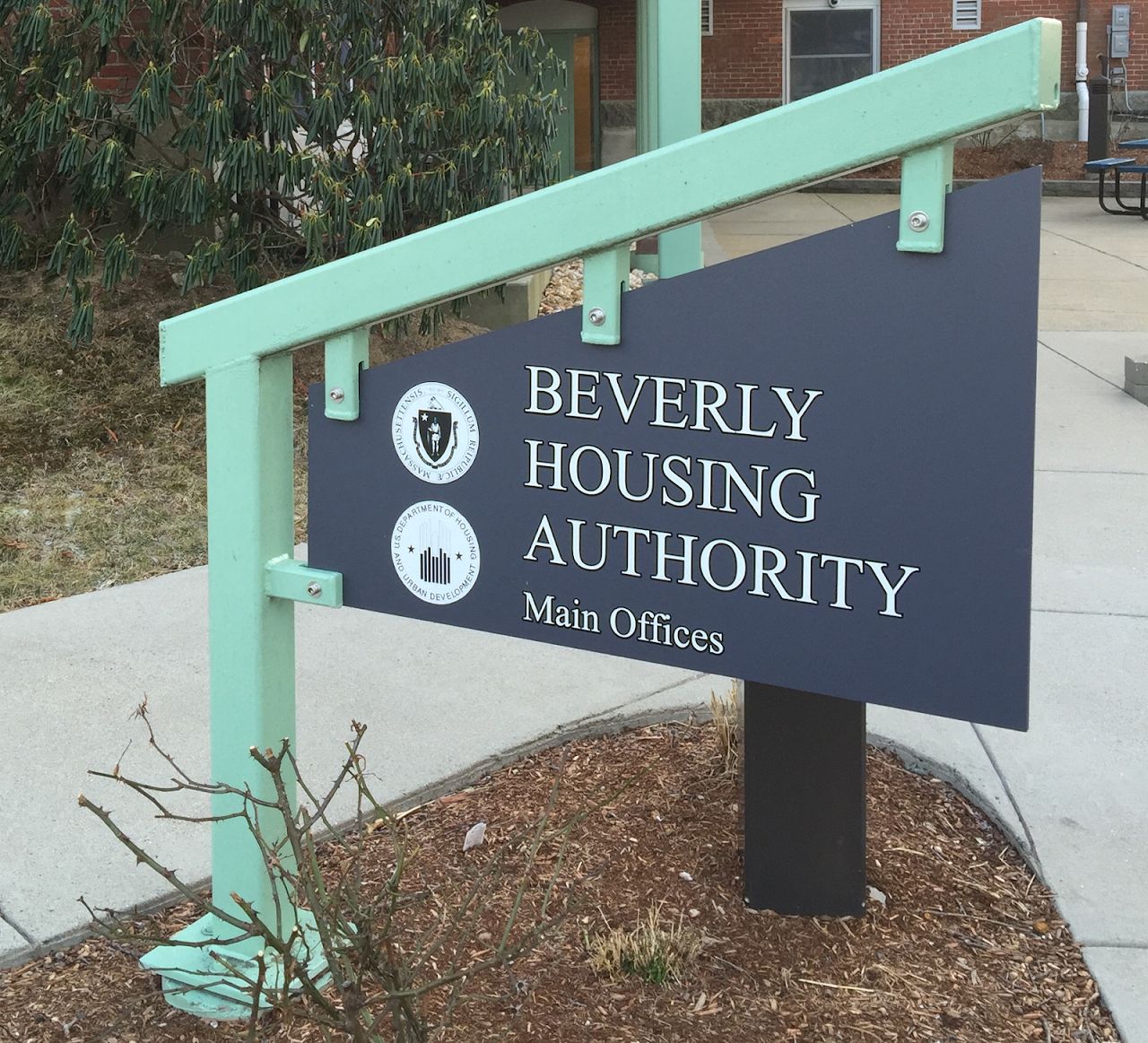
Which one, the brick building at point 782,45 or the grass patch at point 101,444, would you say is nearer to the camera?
the grass patch at point 101,444

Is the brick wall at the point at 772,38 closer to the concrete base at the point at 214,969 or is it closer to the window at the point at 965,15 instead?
the window at the point at 965,15

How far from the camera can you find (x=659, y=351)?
229 cm

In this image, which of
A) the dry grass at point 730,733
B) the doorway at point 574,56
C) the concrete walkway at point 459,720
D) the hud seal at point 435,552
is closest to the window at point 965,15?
the doorway at point 574,56

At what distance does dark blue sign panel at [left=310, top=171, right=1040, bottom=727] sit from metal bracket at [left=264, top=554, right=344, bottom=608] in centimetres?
6

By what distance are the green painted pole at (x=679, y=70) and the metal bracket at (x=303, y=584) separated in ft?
7.28

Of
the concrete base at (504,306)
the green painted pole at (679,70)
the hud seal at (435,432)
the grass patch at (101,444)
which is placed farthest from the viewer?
the concrete base at (504,306)

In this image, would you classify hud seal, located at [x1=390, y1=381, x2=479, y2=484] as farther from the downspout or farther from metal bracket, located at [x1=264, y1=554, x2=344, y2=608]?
the downspout

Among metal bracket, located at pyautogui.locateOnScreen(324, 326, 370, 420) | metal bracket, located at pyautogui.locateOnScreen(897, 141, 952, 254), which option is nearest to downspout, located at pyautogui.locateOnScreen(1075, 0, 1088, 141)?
metal bracket, located at pyautogui.locateOnScreen(324, 326, 370, 420)

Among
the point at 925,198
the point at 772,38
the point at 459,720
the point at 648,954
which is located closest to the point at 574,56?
the point at 772,38

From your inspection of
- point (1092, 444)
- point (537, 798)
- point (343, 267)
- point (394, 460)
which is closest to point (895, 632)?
point (394, 460)

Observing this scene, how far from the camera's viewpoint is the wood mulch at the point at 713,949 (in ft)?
8.89

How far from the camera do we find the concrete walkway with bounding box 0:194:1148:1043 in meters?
A: 3.22

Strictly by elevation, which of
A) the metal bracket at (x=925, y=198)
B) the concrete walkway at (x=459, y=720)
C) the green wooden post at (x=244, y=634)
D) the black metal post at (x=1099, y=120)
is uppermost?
the black metal post at (x=1099, y=120)

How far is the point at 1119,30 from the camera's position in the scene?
23.1m
